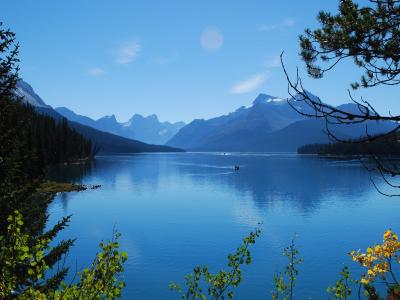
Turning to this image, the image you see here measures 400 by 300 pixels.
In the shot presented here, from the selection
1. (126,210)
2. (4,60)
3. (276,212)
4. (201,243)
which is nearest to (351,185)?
(276,212)

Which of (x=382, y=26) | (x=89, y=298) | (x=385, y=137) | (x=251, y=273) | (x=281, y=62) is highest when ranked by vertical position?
(x=382, y=26)

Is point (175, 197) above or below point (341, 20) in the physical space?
below

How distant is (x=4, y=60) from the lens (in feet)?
52.9

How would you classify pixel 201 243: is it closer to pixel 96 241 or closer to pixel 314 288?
pixel 96 241

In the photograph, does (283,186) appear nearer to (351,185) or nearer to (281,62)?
(351,185)

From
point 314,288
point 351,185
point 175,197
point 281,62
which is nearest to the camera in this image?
point 281,62

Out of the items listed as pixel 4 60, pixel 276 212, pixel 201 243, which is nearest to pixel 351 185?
pixel 276 212

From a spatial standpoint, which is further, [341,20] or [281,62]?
[341,20]

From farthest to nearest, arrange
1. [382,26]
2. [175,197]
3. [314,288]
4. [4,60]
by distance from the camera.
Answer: [175,197], [314,288], [4,60], [382,26]

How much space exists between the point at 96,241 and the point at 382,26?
44679 mm

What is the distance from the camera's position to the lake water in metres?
36.4

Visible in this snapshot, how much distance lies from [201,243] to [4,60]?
36.0 metres

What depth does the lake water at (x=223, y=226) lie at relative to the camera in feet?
119

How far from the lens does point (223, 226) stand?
57.6 m
